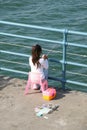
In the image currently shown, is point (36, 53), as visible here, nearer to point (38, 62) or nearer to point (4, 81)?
point (38, 62)

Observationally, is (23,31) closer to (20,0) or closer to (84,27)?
(84,27)

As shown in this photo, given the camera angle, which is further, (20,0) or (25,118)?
(20,0)

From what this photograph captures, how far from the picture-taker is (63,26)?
19.5 meters

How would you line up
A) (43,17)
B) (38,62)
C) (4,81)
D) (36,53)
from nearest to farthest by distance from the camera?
(36,53) → (38,62) → (4,81) → (43,17)

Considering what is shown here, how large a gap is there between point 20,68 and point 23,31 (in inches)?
147

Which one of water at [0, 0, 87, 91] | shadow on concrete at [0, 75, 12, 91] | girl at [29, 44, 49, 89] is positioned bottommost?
shadow on concrete at [0, 75, 12, 91]

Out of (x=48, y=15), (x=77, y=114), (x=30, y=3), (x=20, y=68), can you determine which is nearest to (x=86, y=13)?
(x=48, y=15)

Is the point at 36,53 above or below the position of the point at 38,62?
above

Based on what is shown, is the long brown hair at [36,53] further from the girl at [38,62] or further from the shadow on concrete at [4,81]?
the shadow on concrete at [4,81]

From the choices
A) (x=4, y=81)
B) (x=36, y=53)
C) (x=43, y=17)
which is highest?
(x=43, y=17)

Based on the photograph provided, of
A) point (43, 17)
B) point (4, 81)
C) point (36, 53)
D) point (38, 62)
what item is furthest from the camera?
point (43, 17)

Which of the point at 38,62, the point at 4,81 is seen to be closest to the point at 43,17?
the point at 4,81

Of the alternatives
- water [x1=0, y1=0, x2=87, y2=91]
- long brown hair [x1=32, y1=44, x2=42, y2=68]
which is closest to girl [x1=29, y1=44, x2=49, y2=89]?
long brown hair [x1=32, y1=44, x2=42, y2=68]

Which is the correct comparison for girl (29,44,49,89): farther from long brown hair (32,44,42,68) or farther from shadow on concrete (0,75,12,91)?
shadow on concrete (0,75,12,91)
